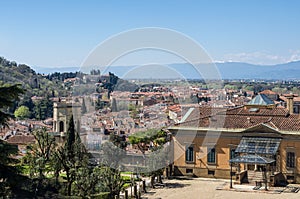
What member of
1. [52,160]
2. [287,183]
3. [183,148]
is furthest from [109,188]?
[287,183]

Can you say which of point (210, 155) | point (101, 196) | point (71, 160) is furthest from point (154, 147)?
point (101, 196)

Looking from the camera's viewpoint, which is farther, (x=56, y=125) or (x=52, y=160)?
(x=56, y=125)

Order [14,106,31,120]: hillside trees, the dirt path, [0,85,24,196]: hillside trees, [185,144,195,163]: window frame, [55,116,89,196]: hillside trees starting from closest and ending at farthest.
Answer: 1. [0,85,24,196]: hillside trees
2. the dirt path
3. [55,116,89,196]: hillside trees
4. [185,144,195,163]: window frame
5. [14,106,31,120]: hillside trees

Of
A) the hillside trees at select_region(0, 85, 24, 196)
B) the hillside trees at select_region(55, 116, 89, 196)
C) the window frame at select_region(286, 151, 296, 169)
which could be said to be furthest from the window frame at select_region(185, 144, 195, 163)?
the hillside trees at select_region(0, 85, 24, 196)

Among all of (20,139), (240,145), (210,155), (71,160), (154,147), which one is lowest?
(20,139)

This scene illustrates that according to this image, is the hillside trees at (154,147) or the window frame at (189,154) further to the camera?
the window frame at (189,154)

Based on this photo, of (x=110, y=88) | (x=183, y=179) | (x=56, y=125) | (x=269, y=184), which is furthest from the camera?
(x=56, y=125)

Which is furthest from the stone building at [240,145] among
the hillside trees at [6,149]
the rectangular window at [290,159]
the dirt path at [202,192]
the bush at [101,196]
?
the hillside trees at [6,149]

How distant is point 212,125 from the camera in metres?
23.6

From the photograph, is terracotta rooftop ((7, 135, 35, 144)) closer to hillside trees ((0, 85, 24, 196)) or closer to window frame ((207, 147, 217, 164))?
window frame ((207, 147, 217, 164))

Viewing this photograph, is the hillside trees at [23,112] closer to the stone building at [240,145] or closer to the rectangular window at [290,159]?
the stone building at [240,145]

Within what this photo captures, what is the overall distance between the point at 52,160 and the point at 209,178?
7406 millimetres

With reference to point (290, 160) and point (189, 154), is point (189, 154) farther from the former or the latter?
point (290, 160)

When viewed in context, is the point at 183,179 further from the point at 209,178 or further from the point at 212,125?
the point at 212,125
